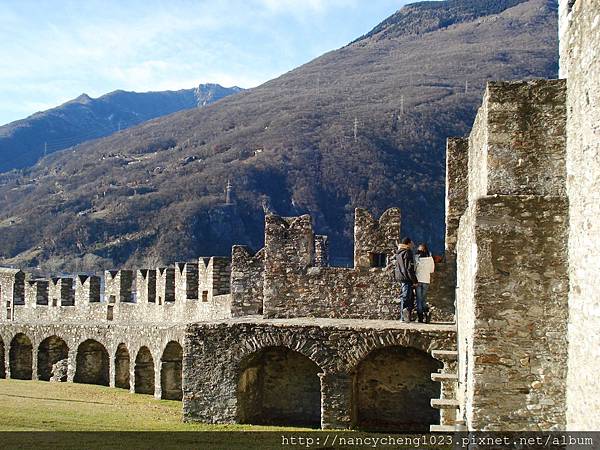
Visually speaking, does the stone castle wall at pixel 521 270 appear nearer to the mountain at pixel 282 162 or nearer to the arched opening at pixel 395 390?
the arched opening at pixel 395 390

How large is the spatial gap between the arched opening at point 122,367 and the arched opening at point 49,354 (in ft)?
12.5

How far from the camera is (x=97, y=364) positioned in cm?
2912

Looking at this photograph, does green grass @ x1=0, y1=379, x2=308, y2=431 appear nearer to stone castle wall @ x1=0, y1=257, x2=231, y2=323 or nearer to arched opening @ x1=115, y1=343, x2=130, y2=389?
arched opening @ x1=115, y1=343, x2=130, y2=389

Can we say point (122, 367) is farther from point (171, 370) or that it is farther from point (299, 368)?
point (299, 368)

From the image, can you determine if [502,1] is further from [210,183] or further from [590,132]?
[590,132]

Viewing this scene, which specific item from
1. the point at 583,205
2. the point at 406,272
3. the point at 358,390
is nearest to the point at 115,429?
the point at 358,390

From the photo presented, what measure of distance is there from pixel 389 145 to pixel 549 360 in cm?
8578

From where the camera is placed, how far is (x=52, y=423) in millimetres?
17156

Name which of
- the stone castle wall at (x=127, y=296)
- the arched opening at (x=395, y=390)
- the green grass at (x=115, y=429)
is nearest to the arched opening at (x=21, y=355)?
the stone castle wall at (x=127, y=296)

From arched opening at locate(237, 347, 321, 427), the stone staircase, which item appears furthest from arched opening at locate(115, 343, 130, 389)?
the stone staircase

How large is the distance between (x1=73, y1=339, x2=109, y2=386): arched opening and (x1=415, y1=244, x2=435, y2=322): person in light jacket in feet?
46.7

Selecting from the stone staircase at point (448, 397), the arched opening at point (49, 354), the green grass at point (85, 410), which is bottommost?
the green grass at point (85, 410)

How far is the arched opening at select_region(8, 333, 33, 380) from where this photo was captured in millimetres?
31500

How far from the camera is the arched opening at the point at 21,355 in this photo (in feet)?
103
